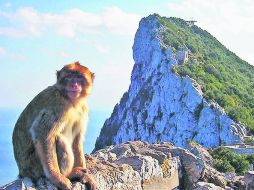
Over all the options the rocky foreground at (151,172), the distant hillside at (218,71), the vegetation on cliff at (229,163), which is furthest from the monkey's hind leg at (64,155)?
the distant hillside at (218,71)

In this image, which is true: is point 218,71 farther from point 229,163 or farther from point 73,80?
point 73,80

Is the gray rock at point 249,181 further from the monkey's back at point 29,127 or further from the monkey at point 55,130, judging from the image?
the monkey's back at point 29,127

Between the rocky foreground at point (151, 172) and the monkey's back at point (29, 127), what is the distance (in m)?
0.20

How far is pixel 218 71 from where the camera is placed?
258 feet

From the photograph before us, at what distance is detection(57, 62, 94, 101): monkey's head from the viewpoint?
637 cm

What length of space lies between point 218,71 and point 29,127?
73.7 metres

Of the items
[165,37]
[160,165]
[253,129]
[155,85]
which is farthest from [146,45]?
[160,165]

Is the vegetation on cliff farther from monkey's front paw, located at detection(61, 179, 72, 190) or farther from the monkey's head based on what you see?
monkey's front paw, located at detection(61, 179, 72, 190)

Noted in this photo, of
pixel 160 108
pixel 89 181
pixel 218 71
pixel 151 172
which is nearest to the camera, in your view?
pixel 89 181

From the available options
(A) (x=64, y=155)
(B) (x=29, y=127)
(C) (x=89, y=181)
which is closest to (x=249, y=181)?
(C) (x=89, y=181)

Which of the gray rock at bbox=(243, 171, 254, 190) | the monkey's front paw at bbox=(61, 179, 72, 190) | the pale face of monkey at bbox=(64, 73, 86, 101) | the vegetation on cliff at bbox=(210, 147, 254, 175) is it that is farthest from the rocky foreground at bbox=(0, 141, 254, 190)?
the vegetation on cliff at bbox=(210, 147, 254, 175)

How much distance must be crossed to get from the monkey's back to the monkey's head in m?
0.09

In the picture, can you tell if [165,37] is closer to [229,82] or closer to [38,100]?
[229,82]

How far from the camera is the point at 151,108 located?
6831 cm
